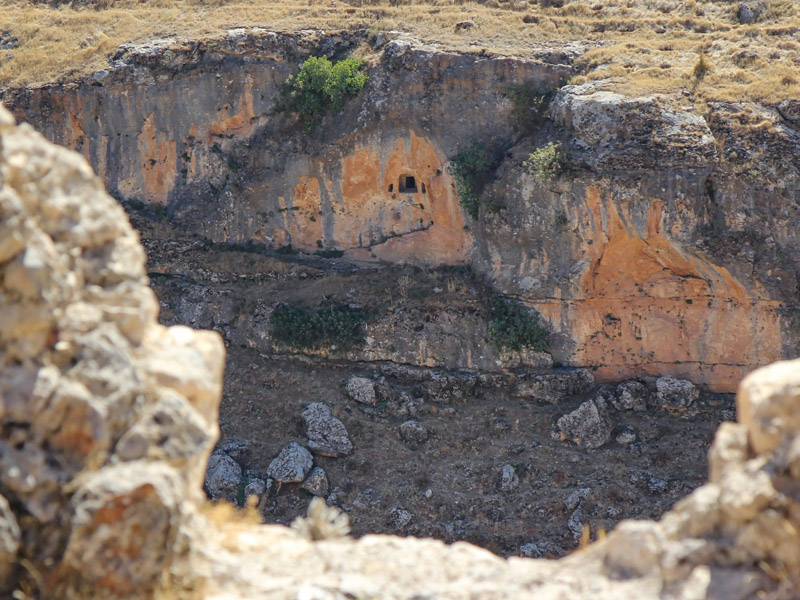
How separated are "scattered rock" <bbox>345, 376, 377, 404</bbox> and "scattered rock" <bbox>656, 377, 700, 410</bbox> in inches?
262

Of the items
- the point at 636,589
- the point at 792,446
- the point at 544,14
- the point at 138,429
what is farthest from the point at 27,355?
the point at 544,14

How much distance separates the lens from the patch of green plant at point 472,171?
23.9 metres

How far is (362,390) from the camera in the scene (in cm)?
2312

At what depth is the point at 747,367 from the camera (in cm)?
2241

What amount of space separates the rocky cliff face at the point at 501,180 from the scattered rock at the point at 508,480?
122 inches

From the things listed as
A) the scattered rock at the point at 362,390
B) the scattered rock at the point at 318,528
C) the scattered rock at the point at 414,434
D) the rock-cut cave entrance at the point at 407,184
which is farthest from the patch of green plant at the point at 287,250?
the scattered rock at the point at 318,528

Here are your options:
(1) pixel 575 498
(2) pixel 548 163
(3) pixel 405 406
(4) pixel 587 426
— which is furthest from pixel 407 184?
(1) pixel 575 498

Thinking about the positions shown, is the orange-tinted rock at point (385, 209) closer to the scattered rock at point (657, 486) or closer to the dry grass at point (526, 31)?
the dry grass at point (526, 31)

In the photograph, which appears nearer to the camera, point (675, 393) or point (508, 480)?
point (508, 480)

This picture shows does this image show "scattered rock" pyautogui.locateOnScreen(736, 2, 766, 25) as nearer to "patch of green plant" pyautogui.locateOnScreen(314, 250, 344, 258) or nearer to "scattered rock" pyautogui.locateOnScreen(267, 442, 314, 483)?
"patch of green plant" pyautogui.locateOnScreen(314, 250, 344, 258)

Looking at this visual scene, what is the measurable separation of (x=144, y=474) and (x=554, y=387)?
16.0 meters

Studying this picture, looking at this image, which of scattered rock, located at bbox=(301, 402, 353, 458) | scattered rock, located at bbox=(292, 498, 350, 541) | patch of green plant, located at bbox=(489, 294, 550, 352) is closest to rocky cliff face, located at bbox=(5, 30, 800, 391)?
patch of green plant, located at bbox=(489, 294, 550, 352)

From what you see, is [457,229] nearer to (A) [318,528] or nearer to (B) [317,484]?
(B) [317,484]

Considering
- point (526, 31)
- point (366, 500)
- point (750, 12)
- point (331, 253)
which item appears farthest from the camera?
point (750, 12)
